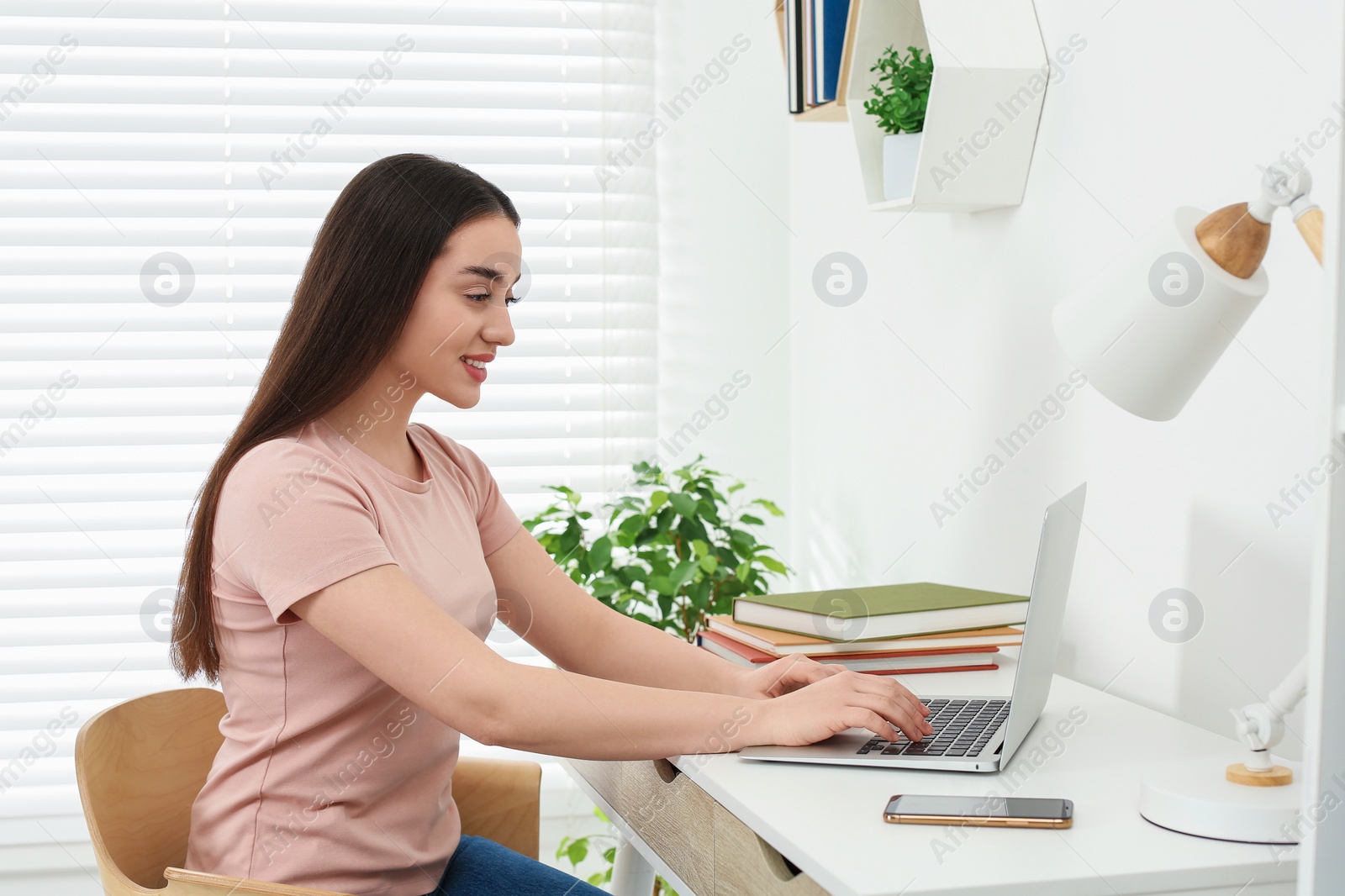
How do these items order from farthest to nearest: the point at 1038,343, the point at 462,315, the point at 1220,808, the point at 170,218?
the point at 170,218 → the point at 1038,343 → the point at 462,315 → the point at 1220,808

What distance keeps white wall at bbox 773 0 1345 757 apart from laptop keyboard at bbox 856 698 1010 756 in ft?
0.85

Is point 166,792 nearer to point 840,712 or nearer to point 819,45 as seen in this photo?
point 840,712

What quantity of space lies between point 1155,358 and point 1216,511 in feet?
1.17

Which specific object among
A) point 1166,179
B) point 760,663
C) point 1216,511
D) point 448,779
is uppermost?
point 1166,179

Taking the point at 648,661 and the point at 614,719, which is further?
the point at 648,661

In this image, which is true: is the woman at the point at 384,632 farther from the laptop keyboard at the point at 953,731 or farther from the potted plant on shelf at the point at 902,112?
the potted plant on shelf at the point at 902,112

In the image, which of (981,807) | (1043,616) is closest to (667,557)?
(1043,616)

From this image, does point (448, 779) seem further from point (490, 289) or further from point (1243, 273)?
point (1243, 273)

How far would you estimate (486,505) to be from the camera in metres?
1.40

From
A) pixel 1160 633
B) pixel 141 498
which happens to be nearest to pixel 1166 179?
pixel 1160 633

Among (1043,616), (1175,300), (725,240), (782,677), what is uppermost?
(725,240)

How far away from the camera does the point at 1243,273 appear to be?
0.79 m

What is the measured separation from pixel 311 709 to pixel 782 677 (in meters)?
0.49

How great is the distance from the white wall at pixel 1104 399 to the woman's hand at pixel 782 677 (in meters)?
0.39
